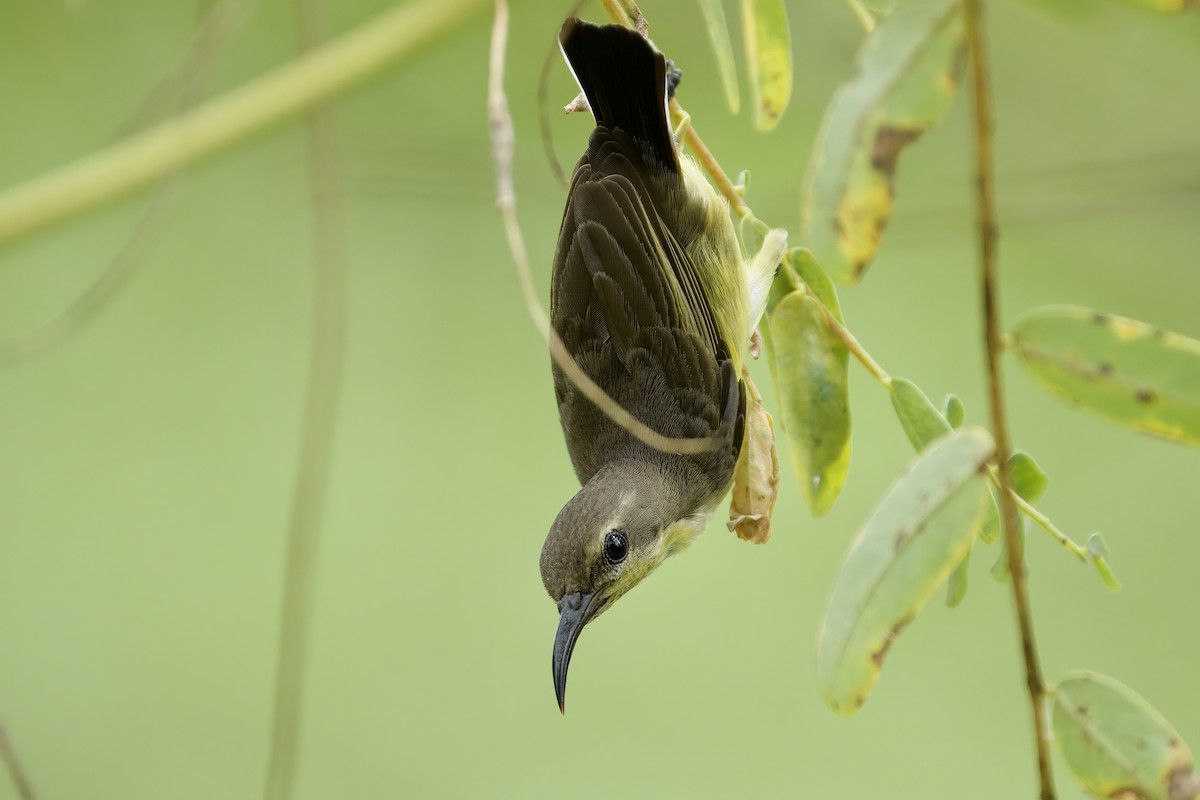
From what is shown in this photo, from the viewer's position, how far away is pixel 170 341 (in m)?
6.14

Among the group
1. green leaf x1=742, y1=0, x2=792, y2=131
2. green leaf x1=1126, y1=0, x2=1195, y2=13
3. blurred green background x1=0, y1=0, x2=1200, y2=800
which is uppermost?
green leaf x1=742, y1=0, x2=792, y2=131

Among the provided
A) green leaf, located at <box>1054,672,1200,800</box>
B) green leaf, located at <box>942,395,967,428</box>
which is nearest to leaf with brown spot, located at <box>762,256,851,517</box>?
green leaf, located at <box>942,395,967,428</box>

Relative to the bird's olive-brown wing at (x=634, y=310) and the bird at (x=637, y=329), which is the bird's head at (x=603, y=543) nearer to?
the bird at (x=637, y=329)

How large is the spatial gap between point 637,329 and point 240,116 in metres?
2.08

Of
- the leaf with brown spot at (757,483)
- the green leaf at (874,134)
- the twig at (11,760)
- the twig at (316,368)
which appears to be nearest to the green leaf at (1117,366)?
the green leaf at (874,134)

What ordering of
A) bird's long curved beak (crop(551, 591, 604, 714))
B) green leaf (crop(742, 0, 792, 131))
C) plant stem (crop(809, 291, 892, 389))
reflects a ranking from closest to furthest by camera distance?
1. green leaf (crop(742, 0, 792, 131))
2. plant stem (crop(809, 291, 892, 389))
3. bird's long curved beak (crop(551, 591, 604, 714))

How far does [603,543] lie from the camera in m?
3.07

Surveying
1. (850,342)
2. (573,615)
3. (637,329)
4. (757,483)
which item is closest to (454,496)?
(637,329)

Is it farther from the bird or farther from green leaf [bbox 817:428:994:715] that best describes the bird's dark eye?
green leaf [bbox 817:428:994:715]

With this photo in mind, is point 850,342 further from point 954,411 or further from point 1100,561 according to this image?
point 1100,561

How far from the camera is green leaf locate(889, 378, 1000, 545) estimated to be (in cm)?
195

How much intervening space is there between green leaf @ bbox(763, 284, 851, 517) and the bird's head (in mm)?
1018

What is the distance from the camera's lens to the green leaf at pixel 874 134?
1233 millimetres

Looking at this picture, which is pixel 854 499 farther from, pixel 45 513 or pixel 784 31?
pixel 784 31
